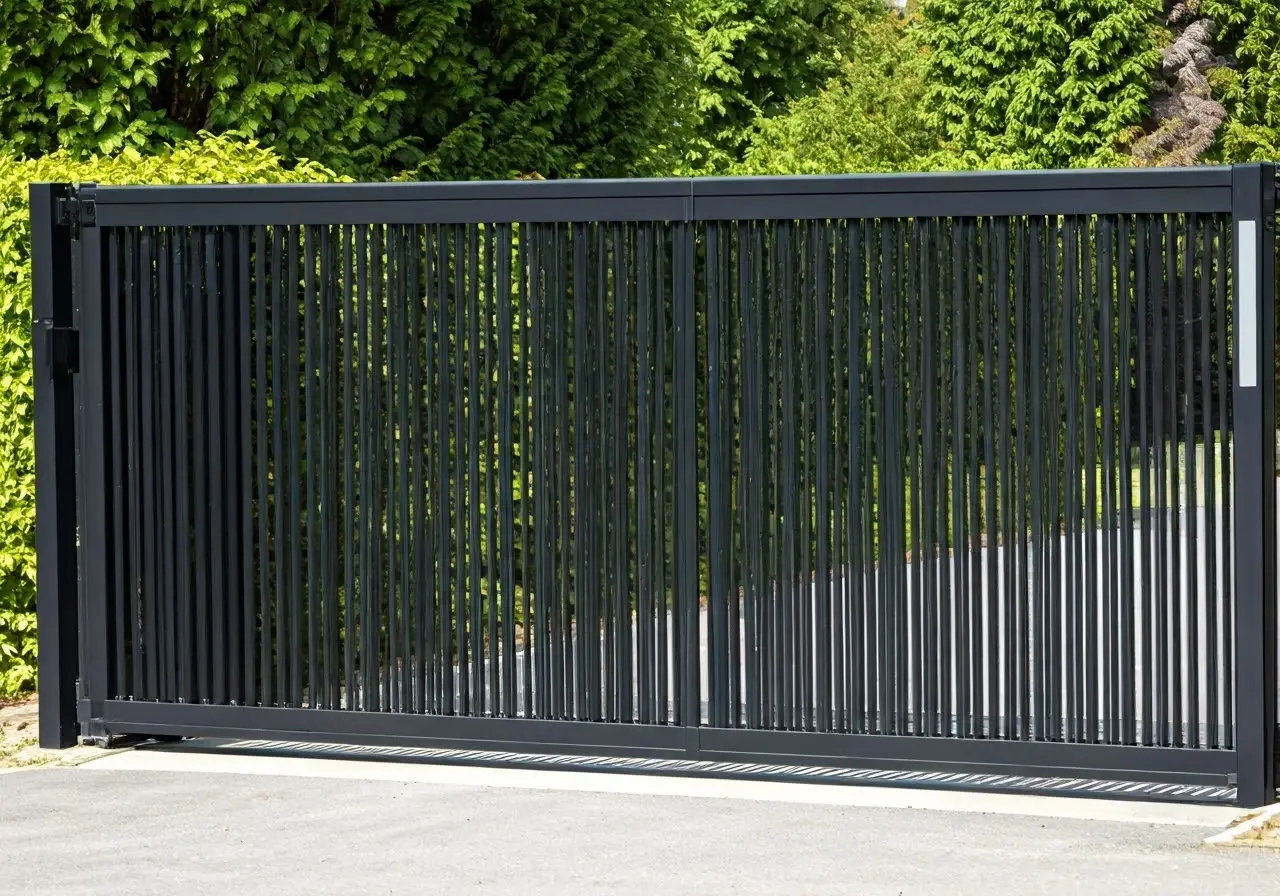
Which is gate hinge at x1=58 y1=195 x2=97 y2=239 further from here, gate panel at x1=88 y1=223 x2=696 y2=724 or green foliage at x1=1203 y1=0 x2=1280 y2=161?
green foliage at x1=1203 y1=0 x2=1280 y2=161

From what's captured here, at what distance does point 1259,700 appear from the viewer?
6691 mm

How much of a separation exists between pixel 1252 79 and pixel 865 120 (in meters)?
10.2

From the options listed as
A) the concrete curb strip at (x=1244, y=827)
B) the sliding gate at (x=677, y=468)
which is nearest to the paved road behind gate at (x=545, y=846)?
the concrete curb strip at (x=1244, y=827)

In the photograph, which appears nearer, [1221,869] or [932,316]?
[1221,869]

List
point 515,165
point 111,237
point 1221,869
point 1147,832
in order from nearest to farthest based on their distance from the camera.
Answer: point 1221,869, point 1147,832, point 111,237, point 515,165

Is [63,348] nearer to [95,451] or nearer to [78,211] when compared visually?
[95,451]

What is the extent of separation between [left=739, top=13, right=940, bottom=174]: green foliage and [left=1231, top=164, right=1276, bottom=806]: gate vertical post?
15488 millimetres

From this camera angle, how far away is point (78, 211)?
797 centimetres

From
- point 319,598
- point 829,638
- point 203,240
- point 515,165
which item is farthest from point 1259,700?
point 515,165

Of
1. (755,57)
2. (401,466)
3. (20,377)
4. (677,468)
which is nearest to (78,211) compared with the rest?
(20,377)

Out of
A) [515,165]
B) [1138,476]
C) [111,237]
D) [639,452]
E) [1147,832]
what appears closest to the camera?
[1147,832]

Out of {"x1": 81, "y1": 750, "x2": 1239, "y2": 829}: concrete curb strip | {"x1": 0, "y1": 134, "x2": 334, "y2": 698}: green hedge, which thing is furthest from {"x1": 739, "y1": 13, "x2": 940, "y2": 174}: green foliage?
{"x1": 81, "y1": 750, "x2": 1239, "y2": 829}: concrete curb strip

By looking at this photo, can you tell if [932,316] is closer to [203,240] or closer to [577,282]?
[577,282]

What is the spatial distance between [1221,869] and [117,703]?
455 cm
